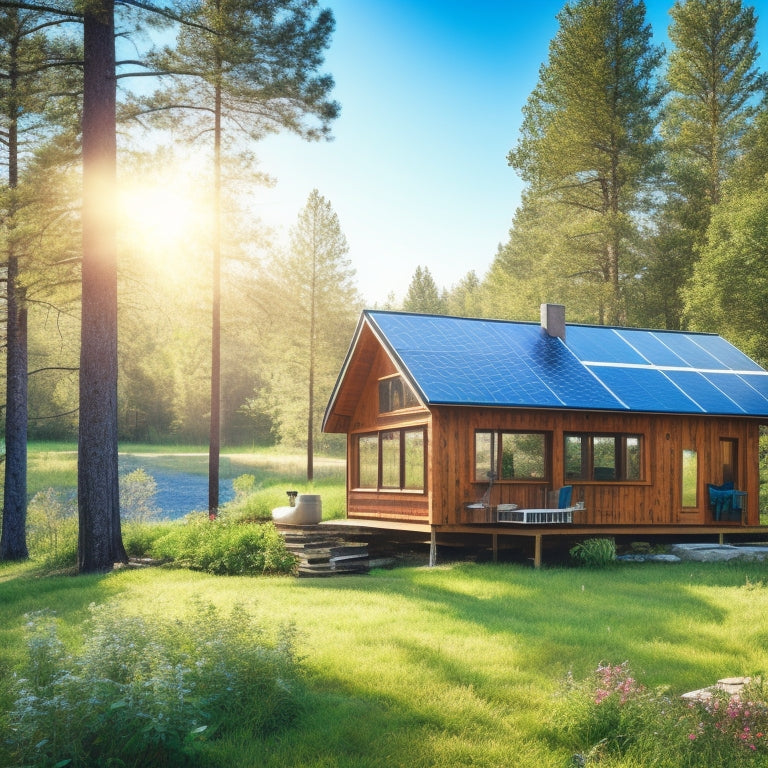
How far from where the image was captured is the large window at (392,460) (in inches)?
645

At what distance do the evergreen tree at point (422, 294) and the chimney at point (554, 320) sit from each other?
47.9 m

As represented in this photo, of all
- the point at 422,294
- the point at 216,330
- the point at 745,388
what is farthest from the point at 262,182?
the point at 422,294

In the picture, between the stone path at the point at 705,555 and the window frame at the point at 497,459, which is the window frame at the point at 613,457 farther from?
Answer: the stone path at the point at 705,555

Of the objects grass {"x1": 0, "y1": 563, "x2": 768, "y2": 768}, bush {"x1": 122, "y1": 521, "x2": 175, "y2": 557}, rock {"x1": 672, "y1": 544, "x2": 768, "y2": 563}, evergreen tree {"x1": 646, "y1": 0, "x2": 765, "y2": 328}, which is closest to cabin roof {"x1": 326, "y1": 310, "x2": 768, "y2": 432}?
rock {"x1": 672, "y1": 544, "x2": 768, "y2": 563}

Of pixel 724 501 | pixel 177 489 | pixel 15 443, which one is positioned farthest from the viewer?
pixel 177 489

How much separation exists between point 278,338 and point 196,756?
2710cm

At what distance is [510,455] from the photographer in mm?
15805

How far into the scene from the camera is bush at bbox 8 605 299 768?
15.5 ft

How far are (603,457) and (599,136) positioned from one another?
14.8 metres

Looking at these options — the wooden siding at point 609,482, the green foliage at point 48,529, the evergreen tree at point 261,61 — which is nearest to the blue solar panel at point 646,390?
the wooden siding at point 609,482

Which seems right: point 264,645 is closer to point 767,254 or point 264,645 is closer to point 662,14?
point 767,254

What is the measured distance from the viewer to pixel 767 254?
22.9m

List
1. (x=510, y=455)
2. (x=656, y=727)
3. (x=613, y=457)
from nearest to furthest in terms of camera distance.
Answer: (x=656, y=727), (x=510, y=455), (x=613, y=457)

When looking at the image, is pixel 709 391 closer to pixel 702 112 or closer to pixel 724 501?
pixel 724 501
